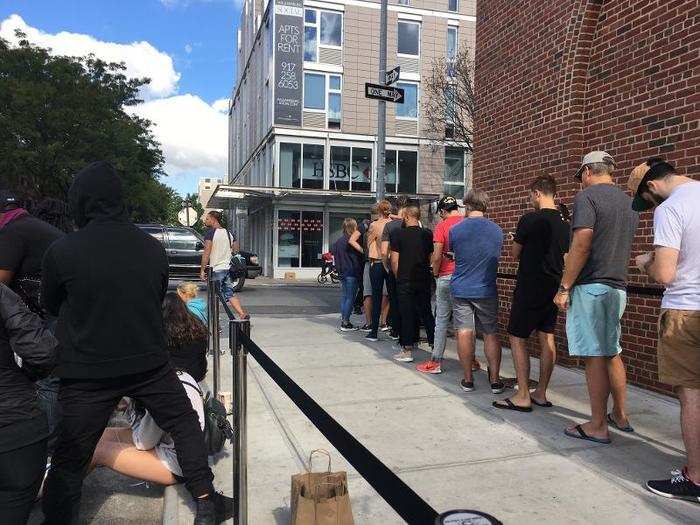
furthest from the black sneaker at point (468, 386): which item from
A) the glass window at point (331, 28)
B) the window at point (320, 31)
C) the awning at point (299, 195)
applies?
the glass window at point (331, 28)

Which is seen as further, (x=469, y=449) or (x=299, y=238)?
(x=299, y=238)

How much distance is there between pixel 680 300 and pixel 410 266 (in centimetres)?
327

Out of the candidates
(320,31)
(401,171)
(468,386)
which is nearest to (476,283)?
(468,386)

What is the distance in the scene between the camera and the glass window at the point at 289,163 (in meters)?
25.8

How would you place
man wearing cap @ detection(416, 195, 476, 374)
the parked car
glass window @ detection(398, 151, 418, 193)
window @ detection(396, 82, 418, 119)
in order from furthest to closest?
glass window @ detection(398, 151, 418, 193), window @ detection(396, 82, 418, 119), the parked car, man wearing cap @ detection(416, 195, 476, 374)

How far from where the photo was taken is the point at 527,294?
4445 millimetres

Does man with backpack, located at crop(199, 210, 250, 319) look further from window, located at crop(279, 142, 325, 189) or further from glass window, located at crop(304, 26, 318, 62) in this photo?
glass window, located at crop(304, 26, 318, 62)

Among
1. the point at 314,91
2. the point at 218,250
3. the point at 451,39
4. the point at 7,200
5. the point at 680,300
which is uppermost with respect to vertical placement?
the point at 451,39

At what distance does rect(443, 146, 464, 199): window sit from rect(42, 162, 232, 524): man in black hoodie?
25.5m

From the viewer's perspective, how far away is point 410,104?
26.9 metres

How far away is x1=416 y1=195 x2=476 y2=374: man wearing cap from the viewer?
554 centimetres

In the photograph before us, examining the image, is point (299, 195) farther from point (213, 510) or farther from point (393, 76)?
point (213, 510)

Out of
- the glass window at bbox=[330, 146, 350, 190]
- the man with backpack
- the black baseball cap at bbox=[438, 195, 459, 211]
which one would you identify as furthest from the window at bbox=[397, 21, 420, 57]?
the black baseball cap at bbox=[438, 195, 459, 211]

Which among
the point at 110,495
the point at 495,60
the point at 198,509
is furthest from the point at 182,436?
the point at 495,60
